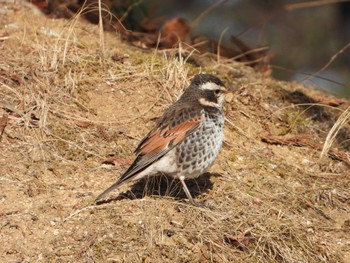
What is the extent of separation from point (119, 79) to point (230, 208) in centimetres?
224

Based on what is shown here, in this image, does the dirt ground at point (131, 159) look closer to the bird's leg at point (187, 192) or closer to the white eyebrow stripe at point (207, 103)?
the bird's leg at point (187, 192)

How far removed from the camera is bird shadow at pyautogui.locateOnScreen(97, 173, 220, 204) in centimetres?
670

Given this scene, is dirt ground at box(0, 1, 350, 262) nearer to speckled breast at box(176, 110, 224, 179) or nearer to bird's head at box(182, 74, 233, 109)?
speckled breast at box(176, 110, 224, 179)

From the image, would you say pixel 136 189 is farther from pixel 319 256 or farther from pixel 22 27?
pixel 22 27

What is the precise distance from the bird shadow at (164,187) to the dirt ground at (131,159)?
0.01m

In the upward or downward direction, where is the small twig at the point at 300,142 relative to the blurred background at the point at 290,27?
upward

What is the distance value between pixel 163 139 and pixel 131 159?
2.26ft

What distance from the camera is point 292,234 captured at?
6.34 m

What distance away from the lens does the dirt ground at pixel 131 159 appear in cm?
604

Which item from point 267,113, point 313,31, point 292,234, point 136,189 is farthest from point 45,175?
point 313,31

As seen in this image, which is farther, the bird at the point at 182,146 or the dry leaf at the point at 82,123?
the dry leaf at the point at 82,123

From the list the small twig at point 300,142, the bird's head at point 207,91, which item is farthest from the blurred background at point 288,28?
the bird's head at point 207,91

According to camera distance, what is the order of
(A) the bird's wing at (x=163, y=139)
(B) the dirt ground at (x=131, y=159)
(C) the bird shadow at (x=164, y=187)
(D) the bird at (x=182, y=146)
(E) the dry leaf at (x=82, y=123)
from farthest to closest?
1. (E) the dry leaf at (x=82, y=123)
2. (C) the bird shadow at (x=164, y=187)
3. (D) the bird at (x=182, y=146)
4. (A) the bird's wing at (x=163, y=139)
5. (B) the dirt ground at (x=131, y=159)

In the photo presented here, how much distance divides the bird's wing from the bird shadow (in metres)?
0.33
